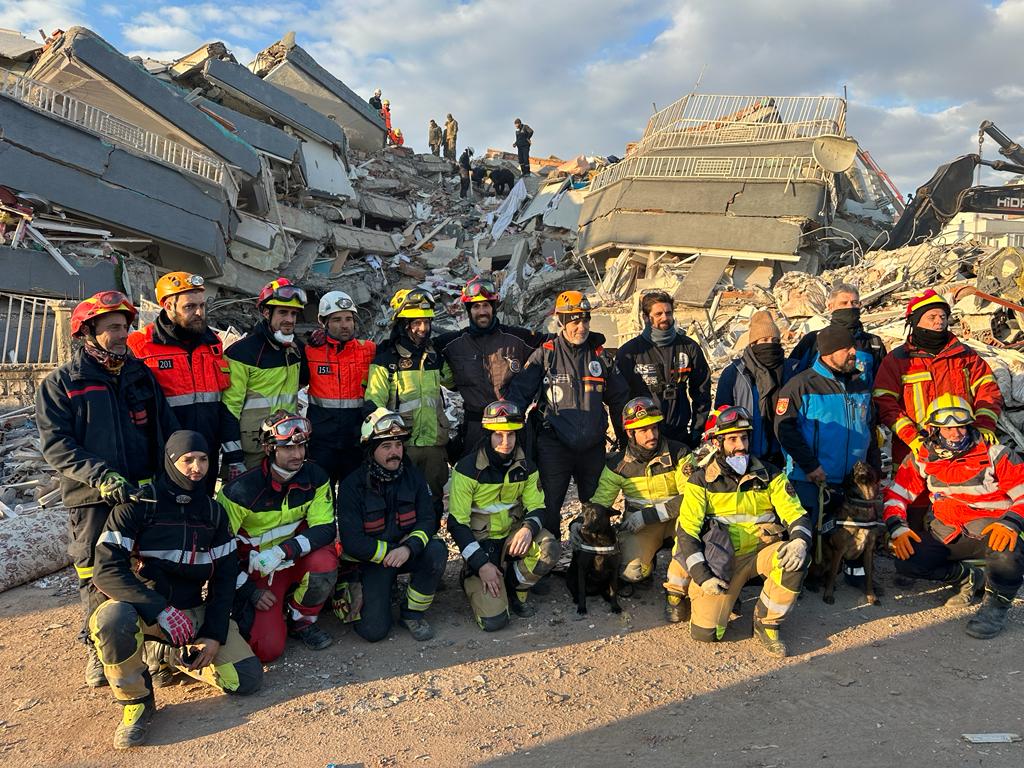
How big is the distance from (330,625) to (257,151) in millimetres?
15881

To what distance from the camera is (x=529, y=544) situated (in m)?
5.08

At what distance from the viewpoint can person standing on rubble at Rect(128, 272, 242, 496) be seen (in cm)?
476

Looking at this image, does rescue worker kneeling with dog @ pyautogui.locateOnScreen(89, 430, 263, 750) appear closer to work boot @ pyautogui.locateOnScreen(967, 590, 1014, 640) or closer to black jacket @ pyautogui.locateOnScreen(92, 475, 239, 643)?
black jacket @ pyautogui.locateOnScreen(92, 475, 239, 643)

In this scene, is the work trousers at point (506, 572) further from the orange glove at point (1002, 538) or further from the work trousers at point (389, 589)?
the orange glove at point (1002, 538)

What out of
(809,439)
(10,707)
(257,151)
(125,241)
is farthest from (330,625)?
(257,151)

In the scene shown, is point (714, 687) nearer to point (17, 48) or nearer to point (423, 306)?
point (423, 306)

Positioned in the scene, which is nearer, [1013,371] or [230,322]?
[1013,371]

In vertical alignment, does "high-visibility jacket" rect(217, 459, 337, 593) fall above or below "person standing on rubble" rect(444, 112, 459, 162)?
below

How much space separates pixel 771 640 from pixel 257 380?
3.95m

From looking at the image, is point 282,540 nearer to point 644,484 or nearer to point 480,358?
point 480,358

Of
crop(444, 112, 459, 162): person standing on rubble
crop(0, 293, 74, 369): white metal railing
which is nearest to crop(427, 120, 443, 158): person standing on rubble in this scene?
crop(444, 112, 459, 162): person standing on rubble

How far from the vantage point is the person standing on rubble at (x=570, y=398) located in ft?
17.7

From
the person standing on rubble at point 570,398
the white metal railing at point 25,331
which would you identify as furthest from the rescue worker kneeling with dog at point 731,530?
the white metal railing at point 25,331

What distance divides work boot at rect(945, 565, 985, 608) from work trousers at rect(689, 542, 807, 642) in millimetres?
1409
